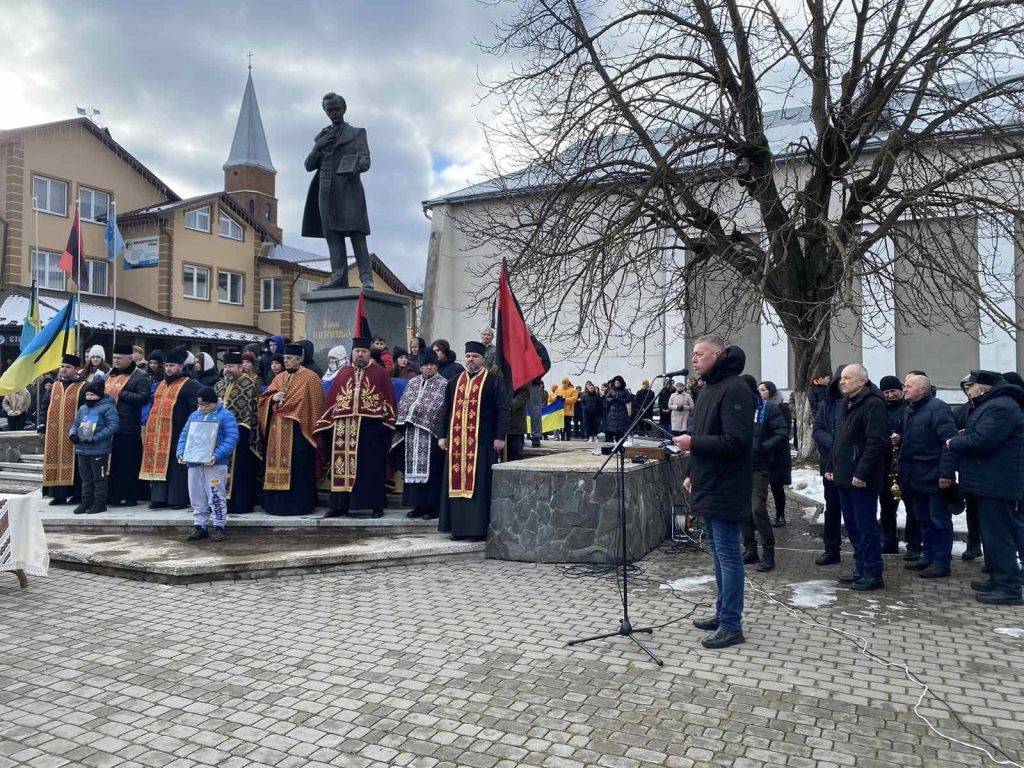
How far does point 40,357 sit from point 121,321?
65.8 feet

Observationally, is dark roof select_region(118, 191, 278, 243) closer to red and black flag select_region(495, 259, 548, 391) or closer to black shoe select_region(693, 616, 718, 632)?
red and black flag select_region(495, 259, 548, 391)

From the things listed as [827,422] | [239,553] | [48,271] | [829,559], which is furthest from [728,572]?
[48,271]

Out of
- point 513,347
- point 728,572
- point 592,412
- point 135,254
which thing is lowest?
point 728,572

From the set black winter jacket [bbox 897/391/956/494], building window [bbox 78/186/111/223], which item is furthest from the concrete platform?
building window [bbox 78/186/111/223]

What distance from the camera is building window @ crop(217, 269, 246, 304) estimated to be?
3709 centimetres

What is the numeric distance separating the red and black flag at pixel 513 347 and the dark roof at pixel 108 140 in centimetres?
2851

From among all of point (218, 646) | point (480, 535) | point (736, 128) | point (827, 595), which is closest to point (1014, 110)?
point (736, 128)

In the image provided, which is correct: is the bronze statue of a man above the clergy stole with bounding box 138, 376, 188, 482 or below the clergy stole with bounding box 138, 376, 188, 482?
above

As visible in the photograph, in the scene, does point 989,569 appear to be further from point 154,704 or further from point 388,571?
point 154,704

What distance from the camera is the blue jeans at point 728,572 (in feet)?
16.8

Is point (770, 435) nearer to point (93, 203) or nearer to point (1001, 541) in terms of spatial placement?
point (1001, 541)

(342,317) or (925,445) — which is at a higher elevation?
(342,317)

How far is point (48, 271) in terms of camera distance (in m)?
30.3

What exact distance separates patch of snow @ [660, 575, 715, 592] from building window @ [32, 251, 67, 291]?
98.9 ft
